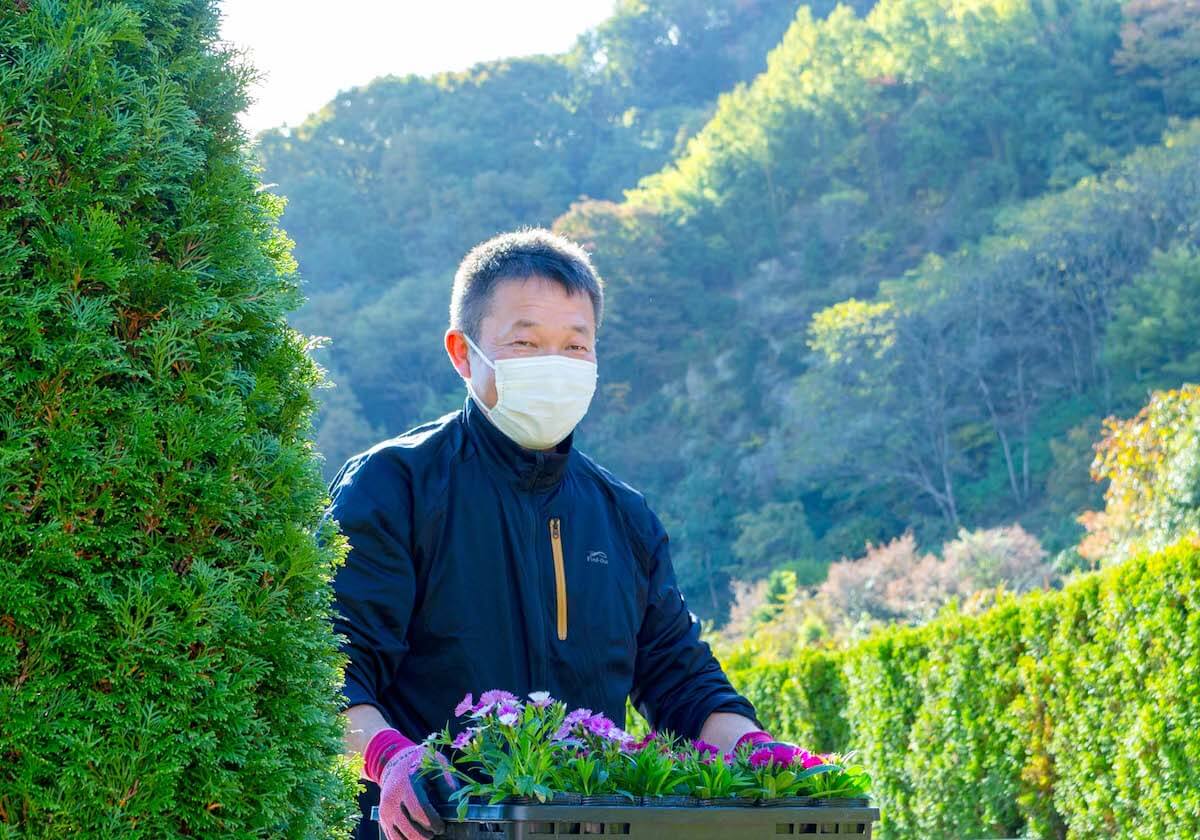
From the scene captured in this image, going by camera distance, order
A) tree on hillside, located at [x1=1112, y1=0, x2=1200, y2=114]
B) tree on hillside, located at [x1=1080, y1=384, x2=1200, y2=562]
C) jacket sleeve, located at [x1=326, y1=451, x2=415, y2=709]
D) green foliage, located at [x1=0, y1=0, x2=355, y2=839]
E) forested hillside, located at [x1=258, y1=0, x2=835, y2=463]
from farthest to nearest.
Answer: forested hillside, located at [x1=258, y1=0, x2=835, y2=463] < tree on hillside, located at [x1=1112, y1=0, x2=1200, y2=114] < tree on hillside, located at [x1=1080, y1=384, x2=1200, y2=562] < jacket sleeve, located at [x1=326, y1=451, x2=415, y2=709] < green foliage, located at [x1=0, y1=0, x2=355, y2=839]

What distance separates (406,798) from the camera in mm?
2166

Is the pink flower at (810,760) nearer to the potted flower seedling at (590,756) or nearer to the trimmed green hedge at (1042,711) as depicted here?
the potted flower seedling at (590,756)

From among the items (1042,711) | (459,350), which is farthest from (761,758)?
(1042,711)

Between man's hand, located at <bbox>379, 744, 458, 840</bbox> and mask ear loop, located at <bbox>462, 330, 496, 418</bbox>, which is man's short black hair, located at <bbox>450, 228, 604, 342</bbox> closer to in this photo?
mask ear loop, located at <bbox>462, 330, 496, 418</bbox>

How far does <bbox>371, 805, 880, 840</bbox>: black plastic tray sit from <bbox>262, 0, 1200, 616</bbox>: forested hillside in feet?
126

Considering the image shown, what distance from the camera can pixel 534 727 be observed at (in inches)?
82.7

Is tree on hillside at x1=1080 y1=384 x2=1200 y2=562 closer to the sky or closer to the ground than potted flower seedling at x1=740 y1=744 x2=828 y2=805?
closer to the sky

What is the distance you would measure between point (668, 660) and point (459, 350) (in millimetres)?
825

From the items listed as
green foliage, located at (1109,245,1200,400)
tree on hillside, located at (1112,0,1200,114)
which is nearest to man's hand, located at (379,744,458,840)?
green foliage, located at (1109,245,1200,400)

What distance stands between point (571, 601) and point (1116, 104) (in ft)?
170

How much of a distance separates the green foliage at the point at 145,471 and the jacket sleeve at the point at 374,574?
743 mm

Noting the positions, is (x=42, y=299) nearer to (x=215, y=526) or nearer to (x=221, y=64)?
(x=215, y=526)

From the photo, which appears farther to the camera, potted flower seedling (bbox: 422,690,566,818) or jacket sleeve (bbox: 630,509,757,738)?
jacket sleeve (bbox: 630,509,757,738)

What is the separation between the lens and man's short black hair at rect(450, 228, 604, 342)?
3188 millimetres
